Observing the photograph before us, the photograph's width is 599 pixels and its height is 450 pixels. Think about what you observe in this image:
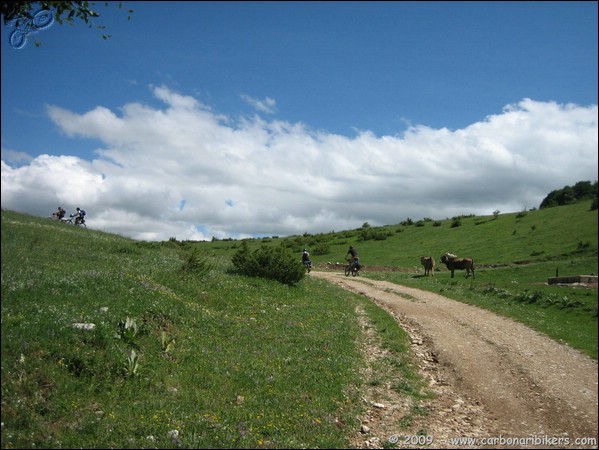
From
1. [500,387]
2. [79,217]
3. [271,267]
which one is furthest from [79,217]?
[500,387]

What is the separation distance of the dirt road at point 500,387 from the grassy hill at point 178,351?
2.45 ft

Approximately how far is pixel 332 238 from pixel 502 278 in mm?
44566

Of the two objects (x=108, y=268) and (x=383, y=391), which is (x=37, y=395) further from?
(x=108, y=268)

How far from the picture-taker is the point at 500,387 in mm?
11164

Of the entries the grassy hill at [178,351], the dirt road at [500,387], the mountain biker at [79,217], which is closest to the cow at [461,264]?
the grassy hill at [178,351]

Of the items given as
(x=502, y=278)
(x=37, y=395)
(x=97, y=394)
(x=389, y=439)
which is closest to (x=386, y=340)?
(x=389, y=439)

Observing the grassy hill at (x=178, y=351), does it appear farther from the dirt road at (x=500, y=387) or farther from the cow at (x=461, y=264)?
the cow at (x=461, y=264)

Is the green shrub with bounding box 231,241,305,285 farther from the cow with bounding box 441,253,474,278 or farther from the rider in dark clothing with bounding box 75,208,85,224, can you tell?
the rider in dark clothing with bounding box 75,208,85,224

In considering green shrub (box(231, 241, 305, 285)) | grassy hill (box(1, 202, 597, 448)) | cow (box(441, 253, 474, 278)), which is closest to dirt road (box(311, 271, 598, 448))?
grassy hill (box(1, 202, 597, 448))

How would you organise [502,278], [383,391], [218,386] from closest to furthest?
[218,386] < [383,391] < [502,278]

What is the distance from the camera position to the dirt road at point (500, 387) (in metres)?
7.80

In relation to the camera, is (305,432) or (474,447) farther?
(305,432)

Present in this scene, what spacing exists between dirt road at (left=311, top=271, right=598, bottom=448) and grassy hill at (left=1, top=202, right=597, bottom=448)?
29.4 inches

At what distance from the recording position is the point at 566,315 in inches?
800
